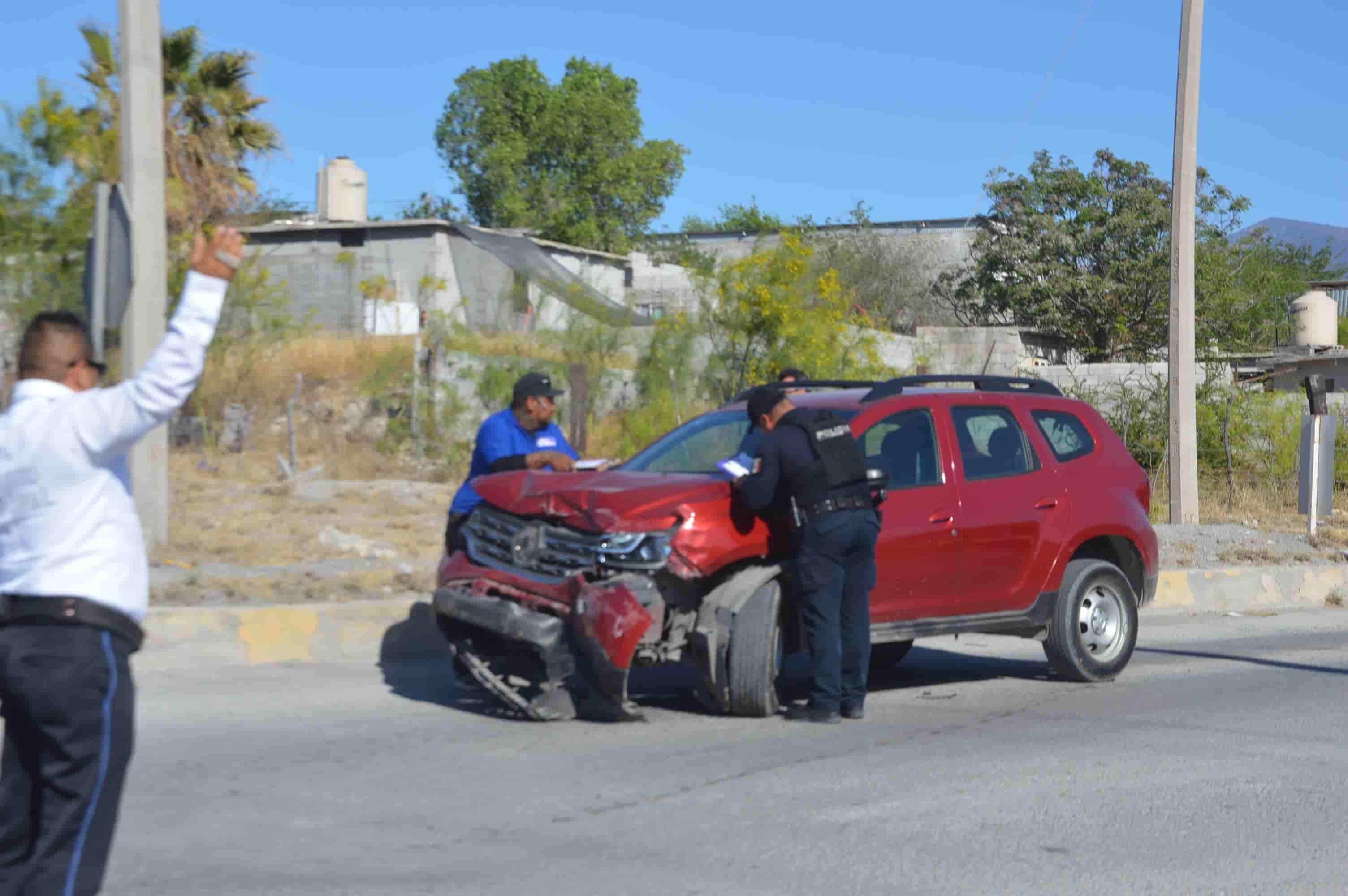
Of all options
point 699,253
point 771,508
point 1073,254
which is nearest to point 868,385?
point 771,508

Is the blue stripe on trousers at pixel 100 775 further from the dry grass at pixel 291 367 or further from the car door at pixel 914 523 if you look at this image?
the dry grass at pixel 291 367

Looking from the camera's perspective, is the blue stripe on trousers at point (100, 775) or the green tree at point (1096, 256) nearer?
the blue stripe on trousers at point (100, 775)

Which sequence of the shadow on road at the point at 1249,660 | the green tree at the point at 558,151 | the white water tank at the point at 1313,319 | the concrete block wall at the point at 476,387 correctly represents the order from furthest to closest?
the green tree at the point at 558,151
the white water tank at the point at 1313,319
the concrete block wall at the point at 476,387
the shadow on road at the point at 1249,660

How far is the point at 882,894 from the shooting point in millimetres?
4887

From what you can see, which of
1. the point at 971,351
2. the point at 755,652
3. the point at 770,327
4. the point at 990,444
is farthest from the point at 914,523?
the point at 971,351

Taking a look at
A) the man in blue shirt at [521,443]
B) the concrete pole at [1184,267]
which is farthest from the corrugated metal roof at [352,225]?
the man in blue shirt at [521,443]

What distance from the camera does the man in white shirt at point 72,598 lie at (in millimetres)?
3510

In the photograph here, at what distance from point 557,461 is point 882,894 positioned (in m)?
4.14

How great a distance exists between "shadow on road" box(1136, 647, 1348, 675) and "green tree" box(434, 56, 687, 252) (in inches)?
2034

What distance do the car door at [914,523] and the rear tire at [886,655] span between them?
5.59 feet

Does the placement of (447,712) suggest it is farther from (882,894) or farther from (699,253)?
(699,253)

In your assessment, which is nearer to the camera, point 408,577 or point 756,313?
point 408,577

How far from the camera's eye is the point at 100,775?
3.56 metres

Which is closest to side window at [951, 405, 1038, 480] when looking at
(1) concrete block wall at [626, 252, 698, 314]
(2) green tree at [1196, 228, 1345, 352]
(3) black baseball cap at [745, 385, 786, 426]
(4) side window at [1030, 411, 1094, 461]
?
(4) side window at [1030, 411, 1094, 461]
